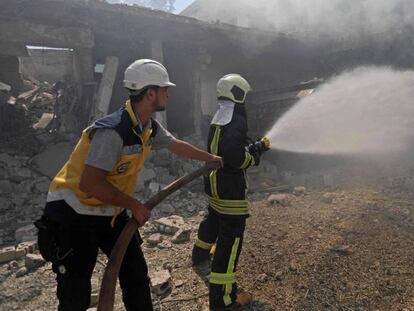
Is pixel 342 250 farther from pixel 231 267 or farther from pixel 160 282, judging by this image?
pixel 160 282

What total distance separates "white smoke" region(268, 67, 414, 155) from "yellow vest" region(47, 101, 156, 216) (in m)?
5.40

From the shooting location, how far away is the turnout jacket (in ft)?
9.63

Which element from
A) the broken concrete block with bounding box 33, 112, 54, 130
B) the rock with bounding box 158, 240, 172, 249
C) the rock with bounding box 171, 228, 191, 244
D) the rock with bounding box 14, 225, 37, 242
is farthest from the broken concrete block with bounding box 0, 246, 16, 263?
the broken concrete block with bounding box 33, 112, 54, 130

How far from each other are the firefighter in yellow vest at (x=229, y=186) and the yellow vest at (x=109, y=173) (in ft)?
3.23

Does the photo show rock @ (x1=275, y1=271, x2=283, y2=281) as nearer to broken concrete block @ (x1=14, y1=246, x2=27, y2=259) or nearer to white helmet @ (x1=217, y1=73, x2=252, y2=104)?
white helmet @ (x1=217, y1=73, x2=252, y2=104)

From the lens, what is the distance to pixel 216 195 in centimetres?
313

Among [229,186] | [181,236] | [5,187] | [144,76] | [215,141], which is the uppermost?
[144,76]

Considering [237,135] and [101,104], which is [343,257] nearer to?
[237,135]

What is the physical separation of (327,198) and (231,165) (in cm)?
359

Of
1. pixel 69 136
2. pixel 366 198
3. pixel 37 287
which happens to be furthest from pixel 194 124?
pixel 37 287

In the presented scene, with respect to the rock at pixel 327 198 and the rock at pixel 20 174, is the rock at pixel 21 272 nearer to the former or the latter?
the rock at pixel 20 174

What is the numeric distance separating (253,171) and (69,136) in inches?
171

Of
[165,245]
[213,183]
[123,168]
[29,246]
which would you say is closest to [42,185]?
[29,246]

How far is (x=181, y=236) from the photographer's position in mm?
4582
